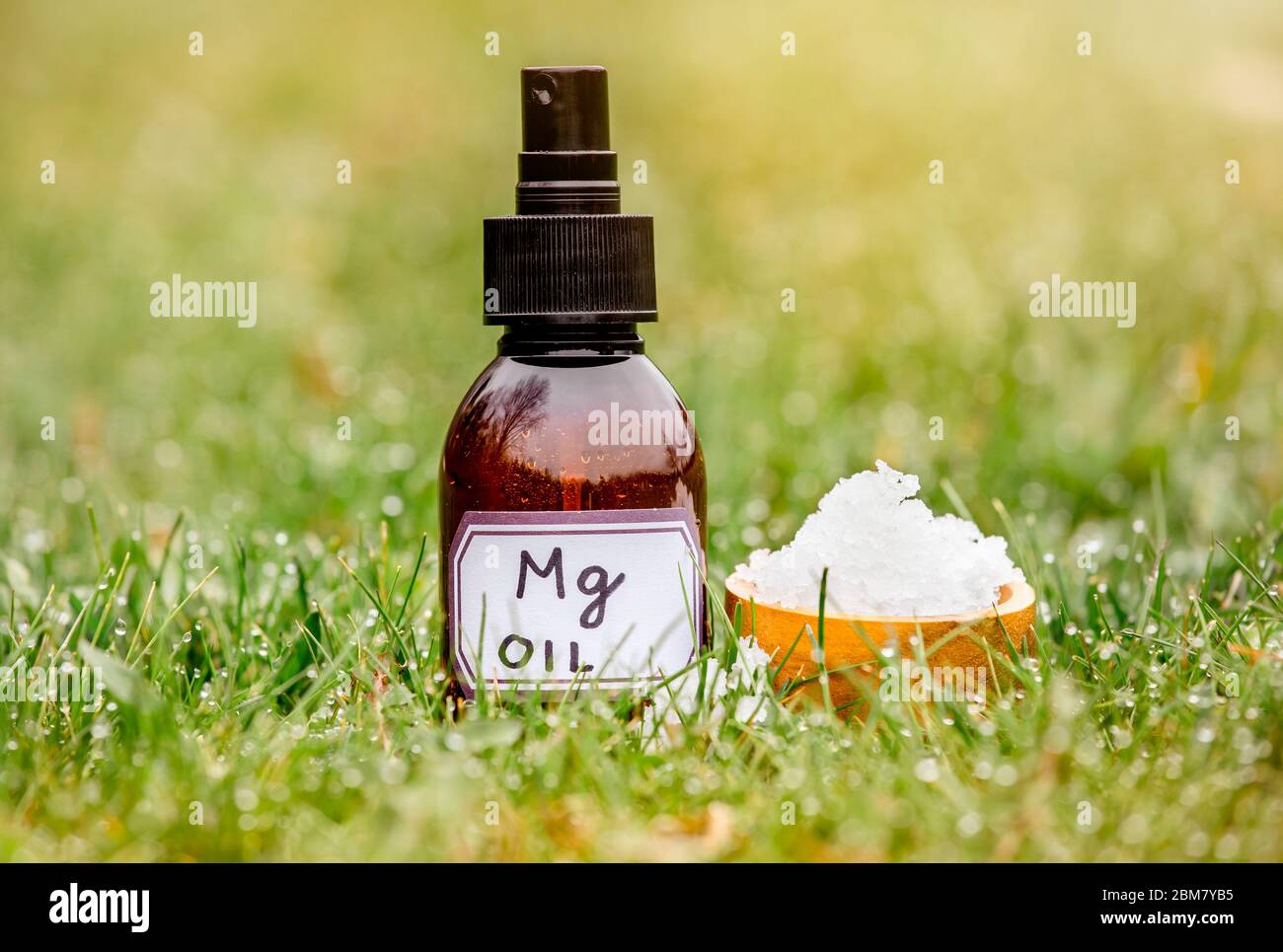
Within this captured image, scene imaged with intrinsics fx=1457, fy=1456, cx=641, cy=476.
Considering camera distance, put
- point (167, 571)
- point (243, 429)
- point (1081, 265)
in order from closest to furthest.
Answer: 1. point (167, 571)
2. point (243, 429)
3. point (1081, 265)

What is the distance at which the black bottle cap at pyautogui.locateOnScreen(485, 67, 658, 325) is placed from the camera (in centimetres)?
226

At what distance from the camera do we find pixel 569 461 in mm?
2221

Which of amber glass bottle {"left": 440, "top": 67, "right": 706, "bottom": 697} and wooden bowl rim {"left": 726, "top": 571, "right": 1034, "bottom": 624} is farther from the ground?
amber glass bottle {"left": 440, "top": 67, "right": 706, "bottom": 697}

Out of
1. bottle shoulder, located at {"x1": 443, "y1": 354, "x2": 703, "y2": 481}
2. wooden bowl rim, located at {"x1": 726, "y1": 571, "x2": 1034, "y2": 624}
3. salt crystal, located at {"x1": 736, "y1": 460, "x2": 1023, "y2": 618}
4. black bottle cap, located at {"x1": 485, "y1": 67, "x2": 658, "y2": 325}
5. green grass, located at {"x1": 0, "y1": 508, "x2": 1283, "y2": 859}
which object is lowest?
green grass, located at {"x1": 0, "y1": 508, "x2": 1283, "y2": 859}

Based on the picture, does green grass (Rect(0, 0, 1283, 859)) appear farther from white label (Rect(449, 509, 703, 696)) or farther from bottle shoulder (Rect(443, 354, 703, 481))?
bottle shoulder (Rect(443, 354, 703, 481))

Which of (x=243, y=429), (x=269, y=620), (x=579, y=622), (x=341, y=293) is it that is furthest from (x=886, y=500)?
(x=341, y=293)

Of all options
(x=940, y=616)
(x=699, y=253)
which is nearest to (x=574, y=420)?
(x=940, y=616)

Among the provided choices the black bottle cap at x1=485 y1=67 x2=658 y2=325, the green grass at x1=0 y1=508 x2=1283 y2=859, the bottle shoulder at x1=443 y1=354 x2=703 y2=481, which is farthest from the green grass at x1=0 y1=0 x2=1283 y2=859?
the black bottle cap at x1=485 y1=67 x2=658 y2=325

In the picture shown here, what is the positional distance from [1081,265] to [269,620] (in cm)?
296

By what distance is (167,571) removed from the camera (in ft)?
10.3

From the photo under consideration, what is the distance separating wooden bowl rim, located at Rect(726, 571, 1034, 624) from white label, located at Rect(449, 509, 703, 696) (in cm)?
16

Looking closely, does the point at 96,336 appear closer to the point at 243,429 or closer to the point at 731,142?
the point at 243,429

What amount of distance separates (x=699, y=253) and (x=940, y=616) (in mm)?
3235

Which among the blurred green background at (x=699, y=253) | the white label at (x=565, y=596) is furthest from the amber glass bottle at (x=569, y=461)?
the blurred green background at (x=699, y=253)
